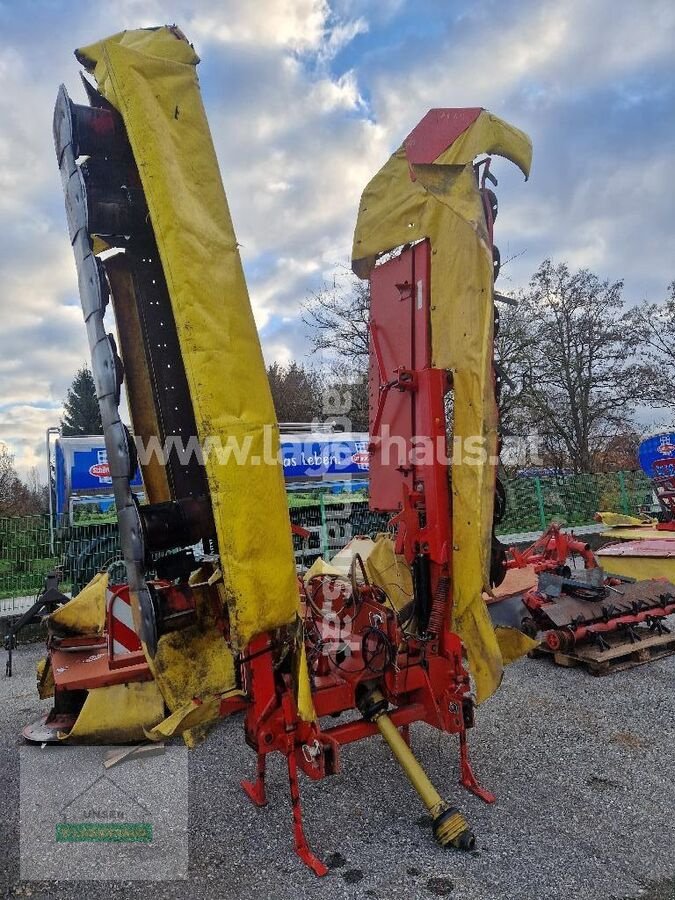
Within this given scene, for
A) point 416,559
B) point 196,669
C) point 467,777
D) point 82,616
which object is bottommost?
point 467,777

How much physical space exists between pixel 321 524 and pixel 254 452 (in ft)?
30.2

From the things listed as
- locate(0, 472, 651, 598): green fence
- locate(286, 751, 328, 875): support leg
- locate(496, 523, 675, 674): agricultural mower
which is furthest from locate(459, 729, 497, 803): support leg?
locate(496, 523, 675, 674): agricultural mower

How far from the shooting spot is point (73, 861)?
9.73 ft

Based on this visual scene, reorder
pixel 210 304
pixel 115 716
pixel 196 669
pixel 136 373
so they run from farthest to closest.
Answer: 1. pixel 115 716
2. pixel 136 373
3. pixel 196 669
4. pixel 210 304

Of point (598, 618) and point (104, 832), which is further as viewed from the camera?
point (598, 618)

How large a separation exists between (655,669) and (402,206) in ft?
15.6

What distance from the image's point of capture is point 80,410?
123 feet

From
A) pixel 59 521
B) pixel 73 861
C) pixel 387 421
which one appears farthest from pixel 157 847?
pixel 59 521

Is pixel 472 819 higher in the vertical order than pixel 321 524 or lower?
lower

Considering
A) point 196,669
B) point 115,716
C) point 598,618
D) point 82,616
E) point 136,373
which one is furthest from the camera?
point 598,618

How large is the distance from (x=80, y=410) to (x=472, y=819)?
38.5 meters

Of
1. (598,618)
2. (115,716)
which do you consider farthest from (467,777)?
(598,618)

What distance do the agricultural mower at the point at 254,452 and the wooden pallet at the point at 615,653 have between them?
Result: 221 centimetres

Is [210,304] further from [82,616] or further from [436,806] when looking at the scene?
[82,616]
